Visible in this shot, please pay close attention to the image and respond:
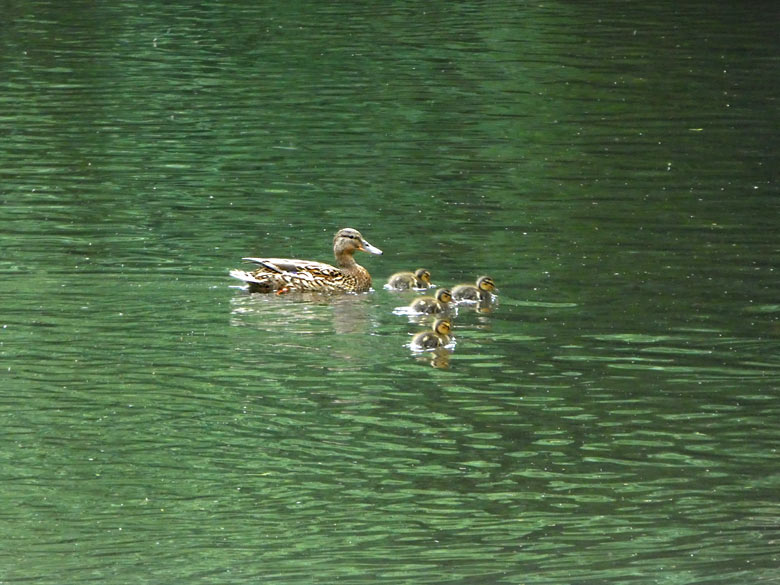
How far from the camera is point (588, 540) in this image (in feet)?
25.9

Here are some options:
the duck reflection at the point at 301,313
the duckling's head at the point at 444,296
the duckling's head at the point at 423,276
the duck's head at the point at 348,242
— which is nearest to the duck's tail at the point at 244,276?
the duck reflection at the point at 301,313

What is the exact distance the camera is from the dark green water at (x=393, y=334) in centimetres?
799

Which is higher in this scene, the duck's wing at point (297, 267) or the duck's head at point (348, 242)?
the duck's head at point (348, 242)

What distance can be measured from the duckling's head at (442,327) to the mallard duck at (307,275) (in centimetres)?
207

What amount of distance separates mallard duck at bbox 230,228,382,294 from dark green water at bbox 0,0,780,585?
0.21m

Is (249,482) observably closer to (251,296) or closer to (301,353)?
(301,353)

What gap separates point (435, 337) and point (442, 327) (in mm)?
156

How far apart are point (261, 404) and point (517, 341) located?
225cm

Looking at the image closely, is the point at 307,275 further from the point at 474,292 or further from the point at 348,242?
the point at 474,292

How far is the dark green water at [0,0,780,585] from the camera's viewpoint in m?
7.99

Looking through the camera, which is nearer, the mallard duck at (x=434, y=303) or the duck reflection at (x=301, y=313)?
the duck reflection at (x=301, y=313)

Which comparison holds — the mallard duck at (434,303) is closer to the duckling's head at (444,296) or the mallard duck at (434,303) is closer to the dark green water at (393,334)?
the duckling's head at (444,296)

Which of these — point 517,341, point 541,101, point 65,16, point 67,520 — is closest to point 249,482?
point 67,520

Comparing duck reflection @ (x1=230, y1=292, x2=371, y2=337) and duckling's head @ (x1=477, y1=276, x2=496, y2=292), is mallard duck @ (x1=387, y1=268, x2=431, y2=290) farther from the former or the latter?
duckling's head @ (x1=477, y1=276, x2=496, y2=292)
